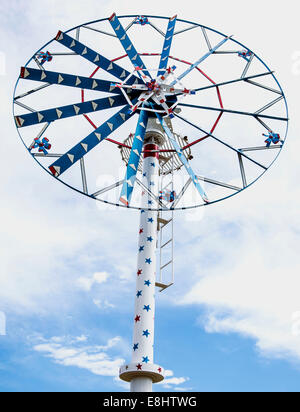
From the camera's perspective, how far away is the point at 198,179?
15.6 m

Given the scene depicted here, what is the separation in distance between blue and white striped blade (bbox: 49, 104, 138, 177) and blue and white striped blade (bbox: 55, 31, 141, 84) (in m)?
1.37

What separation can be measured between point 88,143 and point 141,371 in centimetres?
742

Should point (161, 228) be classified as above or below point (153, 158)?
below

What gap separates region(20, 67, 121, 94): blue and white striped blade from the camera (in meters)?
15.2

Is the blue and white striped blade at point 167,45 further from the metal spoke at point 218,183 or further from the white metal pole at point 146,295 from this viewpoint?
the metal spoke at point 218,183

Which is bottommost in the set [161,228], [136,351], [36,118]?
[136,351]

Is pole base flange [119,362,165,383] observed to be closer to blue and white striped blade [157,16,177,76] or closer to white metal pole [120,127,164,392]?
white metal pole [120,127,164,392]

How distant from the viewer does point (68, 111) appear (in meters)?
15.1

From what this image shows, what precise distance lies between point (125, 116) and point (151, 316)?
285 inches

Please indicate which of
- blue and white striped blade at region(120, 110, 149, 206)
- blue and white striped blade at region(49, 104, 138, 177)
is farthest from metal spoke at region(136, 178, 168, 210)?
blue and white striped blade at region(49, 104, 138, 177)

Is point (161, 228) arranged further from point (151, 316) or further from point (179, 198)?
point (151, 316)

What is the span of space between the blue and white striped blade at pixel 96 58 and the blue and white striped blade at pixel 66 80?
766mm

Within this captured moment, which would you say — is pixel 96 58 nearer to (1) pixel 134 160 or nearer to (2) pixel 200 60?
(2) pixel 200 60
